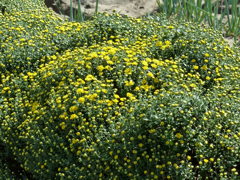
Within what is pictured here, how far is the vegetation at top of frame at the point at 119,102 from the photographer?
3.71 meters

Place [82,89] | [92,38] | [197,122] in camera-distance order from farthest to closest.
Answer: [92,38]
[82,89]
[197,122]

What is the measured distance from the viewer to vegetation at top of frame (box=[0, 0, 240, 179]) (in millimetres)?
3705

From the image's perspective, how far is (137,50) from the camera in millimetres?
4895

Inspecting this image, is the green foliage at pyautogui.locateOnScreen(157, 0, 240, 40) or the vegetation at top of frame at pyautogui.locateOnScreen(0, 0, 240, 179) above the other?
the green foliage at pyautogui.locateOnScreen(157, 0, 240, 40)

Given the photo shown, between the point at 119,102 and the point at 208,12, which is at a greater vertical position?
the point at 208,12

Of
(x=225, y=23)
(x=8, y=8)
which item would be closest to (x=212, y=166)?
(x=225, y=23)

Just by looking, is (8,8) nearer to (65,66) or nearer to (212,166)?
(65,66)

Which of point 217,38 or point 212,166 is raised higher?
point 217,38

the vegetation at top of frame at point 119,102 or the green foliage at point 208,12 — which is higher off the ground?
the green foliage at point 208,12

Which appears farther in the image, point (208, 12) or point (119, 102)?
point (208, 12)

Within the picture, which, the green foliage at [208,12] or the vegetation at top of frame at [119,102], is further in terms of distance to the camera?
the green foliage at [208,12]

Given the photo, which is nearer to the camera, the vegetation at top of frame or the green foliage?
the vegetation at top of frame

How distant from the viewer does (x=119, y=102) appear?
14.7 feet

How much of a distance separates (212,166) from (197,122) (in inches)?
15.4
